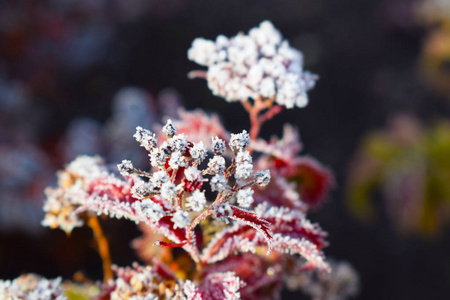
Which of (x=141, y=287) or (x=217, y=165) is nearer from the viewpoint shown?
(x=217, y=165)

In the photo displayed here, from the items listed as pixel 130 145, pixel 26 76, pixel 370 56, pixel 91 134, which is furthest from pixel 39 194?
pixel 370 56

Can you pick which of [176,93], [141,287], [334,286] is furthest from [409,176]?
[141,287]

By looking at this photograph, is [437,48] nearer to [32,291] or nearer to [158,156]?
[158,156]

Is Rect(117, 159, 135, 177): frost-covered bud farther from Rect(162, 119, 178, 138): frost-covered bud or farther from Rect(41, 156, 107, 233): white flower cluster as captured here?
Rect(41, 156, 107, 233): white flower cluster

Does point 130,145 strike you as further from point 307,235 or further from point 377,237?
point 377,237

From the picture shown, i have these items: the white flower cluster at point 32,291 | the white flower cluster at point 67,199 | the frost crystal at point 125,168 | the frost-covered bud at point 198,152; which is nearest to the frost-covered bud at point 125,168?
the frost crystal at point 125,168

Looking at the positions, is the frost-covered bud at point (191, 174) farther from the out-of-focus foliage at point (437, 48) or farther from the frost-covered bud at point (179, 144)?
the out-of-focus foliage at point (437, 48)

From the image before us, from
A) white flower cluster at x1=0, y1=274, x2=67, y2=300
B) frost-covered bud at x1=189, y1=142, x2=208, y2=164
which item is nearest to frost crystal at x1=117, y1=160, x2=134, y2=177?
frost-covered bud at x1=189, y1=142, x2=208, y2=164
